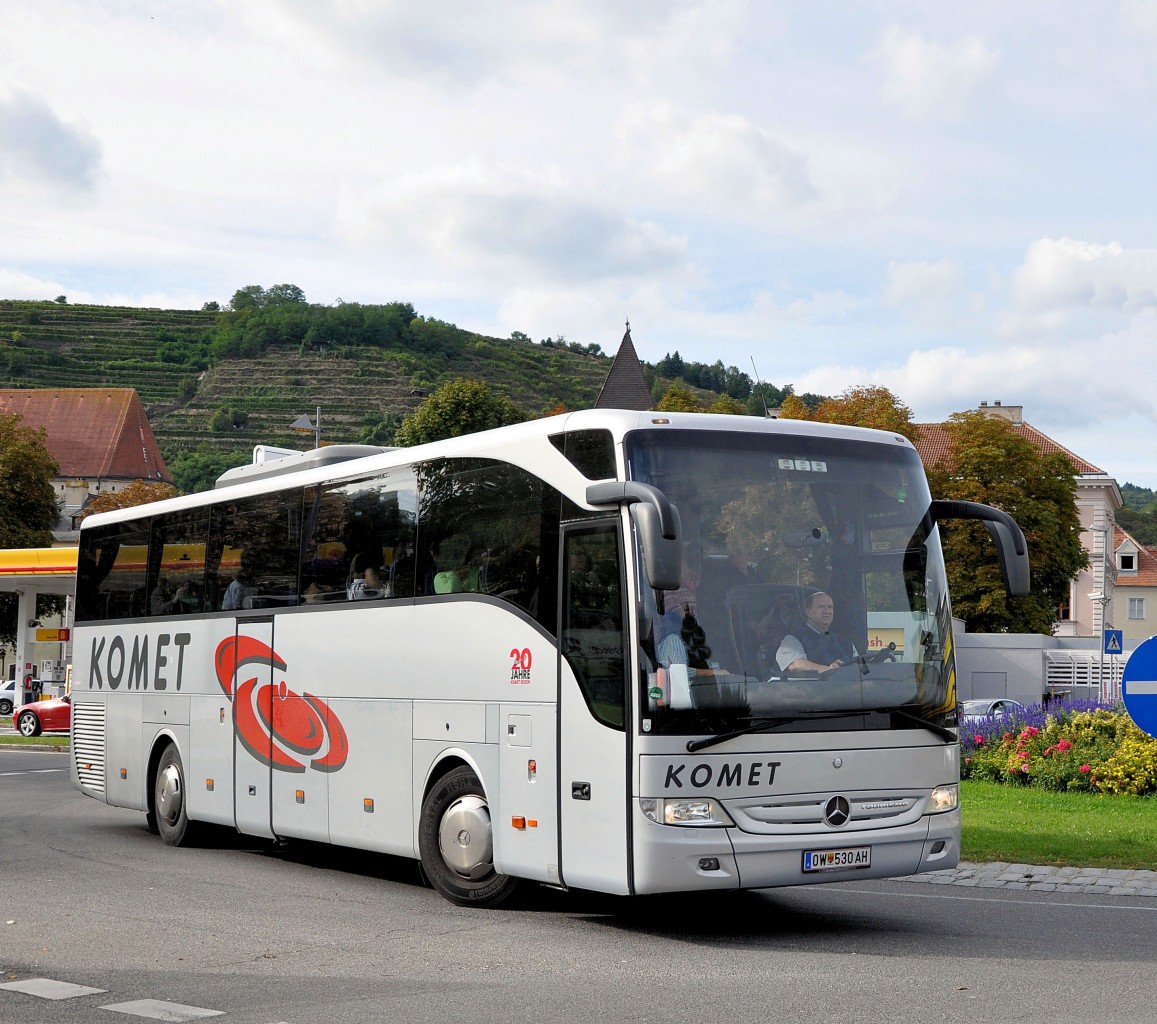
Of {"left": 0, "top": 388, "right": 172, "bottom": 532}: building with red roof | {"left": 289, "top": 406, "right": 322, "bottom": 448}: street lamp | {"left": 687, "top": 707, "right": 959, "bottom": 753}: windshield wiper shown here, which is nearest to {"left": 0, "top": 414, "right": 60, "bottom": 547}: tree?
{"left": 289, "top": 406, "right": 322, "bottom": 448}: street lamp

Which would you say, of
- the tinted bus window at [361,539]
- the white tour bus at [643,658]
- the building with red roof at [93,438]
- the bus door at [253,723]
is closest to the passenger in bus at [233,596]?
the bus door at [253,723]

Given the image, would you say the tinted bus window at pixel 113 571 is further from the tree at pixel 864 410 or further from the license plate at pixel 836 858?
the tree at pixel 864 410

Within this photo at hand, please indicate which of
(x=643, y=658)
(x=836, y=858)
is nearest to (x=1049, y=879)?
(x=836, y=858)

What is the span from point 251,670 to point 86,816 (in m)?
6.08

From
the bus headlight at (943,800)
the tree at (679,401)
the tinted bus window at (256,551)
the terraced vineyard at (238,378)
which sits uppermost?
the terraced vineyard at (238,378)

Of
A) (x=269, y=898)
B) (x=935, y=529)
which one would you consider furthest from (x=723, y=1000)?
(x=269, y=898)

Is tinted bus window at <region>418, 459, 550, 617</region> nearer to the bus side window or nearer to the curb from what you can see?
the bus side window

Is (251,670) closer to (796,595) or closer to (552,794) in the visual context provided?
(552,794)

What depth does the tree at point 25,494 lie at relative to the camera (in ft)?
229

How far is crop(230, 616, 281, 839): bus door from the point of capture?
13.7m

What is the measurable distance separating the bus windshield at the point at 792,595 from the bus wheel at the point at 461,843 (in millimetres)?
2107

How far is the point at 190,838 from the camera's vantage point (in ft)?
50.4

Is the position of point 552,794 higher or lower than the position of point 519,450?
lower

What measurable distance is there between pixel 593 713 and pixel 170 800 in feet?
24.6
